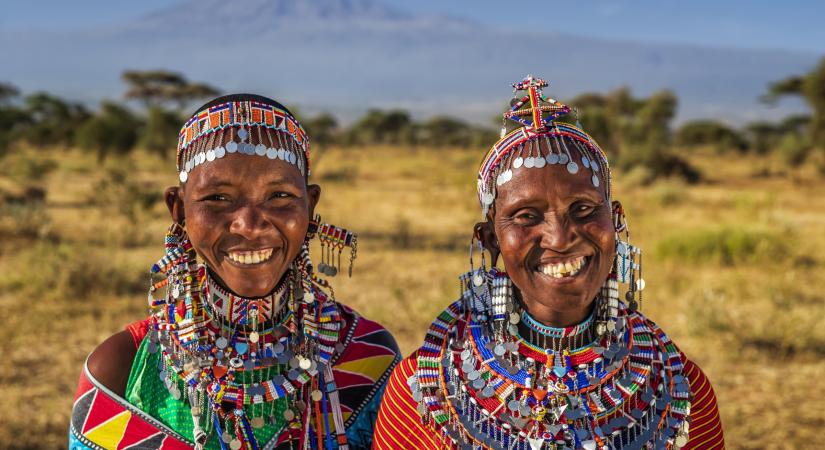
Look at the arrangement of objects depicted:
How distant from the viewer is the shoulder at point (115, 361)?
284cm

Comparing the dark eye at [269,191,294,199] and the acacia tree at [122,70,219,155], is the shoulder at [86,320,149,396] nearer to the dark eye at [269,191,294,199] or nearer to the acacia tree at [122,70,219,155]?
A: the dark eye at [269,191,294,199]

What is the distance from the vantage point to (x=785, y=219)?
12.5m

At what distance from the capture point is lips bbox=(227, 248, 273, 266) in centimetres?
268

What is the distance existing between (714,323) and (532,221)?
5.81 m

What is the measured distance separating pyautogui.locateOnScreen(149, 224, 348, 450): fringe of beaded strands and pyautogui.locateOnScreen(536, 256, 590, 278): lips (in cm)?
106

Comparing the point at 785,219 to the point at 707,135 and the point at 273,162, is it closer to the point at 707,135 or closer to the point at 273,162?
the point at 273,162

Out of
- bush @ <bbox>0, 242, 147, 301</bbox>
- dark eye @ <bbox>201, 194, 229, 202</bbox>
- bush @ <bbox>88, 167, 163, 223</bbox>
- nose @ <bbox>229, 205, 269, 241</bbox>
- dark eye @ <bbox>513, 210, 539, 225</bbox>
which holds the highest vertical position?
bush @ <bbox>88, 167, 163, 223</bbox>

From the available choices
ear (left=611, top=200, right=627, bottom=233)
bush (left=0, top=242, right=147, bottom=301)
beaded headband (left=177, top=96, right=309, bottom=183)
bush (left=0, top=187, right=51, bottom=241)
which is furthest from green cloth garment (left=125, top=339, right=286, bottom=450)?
bush (left=0, top=187, right=51, bottom=241)

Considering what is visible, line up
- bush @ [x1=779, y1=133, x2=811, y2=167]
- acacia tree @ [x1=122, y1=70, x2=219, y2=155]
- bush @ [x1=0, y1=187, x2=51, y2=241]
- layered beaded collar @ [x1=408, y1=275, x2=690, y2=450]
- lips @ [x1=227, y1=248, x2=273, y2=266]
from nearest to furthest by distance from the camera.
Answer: layered beaded collar @ [x1=408, y1=275, x2=690, y2=450], lips @ [x1=227, y1=248, x2=273, y2=266], bush @ [x1=0, y1=187, x2=51, y2=241], bush @ [x1=779, y1=133, x2=811, y2=167], acacia tree @ [x1=122, y1=70, x2=219, y2=155]

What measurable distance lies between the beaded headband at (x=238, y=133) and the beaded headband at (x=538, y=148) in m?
0.74

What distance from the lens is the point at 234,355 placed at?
2.89m

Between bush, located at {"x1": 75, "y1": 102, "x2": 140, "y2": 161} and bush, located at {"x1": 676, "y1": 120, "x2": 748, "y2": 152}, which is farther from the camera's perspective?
bush, located at {"x1": 676, "y1": 120, "x2": 748, "y2": 152}

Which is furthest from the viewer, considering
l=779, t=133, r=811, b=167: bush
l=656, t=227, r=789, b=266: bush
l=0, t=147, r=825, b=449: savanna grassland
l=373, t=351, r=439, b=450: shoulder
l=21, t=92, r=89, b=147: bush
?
l=21, t=92, r=89, b=147: bush

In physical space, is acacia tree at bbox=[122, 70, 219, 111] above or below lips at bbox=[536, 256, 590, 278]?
above
